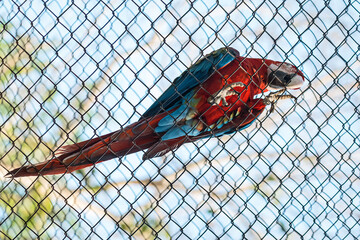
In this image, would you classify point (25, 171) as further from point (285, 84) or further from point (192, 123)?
point (285, 84)

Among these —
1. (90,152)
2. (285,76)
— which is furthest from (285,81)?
(90,152)

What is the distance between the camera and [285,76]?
1.63 meters

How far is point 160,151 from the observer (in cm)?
151

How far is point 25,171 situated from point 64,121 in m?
1.07

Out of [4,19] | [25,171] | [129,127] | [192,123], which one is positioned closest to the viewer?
[25,171]

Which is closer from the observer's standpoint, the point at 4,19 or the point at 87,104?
the point at 4,19

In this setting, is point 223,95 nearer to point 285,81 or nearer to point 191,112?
point 191,112

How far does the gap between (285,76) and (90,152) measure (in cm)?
75

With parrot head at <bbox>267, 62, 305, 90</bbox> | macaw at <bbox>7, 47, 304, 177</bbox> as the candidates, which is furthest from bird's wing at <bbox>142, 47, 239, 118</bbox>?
parrot head at <bbox>267, 62, 305, 90</bbox>

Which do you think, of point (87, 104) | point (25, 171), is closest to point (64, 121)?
point (87, 104)

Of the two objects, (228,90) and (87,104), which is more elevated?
(87,104)

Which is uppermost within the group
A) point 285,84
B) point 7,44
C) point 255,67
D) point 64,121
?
point 7,44

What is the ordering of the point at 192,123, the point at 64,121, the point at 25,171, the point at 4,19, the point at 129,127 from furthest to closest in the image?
the point at 64,121 < the point at 4,19 < the point at 192,123 < the point at 129,127 < the point at 25,171

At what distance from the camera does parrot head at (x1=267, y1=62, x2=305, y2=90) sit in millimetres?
1592
